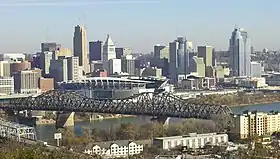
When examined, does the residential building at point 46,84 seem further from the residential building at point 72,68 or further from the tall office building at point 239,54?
the tall office building at point 239,54

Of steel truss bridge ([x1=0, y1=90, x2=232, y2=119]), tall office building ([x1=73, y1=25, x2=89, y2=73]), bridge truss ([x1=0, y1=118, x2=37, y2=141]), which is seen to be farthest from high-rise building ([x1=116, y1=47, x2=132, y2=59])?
bridge truss ([x1=0, y1=118, x2=37, y2=141])

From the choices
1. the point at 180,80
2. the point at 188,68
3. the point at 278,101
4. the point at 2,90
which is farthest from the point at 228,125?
the point at 188,68

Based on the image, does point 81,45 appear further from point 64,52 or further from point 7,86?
point 7,86

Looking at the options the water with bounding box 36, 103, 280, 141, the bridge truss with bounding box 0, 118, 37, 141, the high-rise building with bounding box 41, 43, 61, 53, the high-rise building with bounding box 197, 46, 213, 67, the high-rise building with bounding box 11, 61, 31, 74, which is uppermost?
the high-rise building with bounding box 41, 43, 61, 53

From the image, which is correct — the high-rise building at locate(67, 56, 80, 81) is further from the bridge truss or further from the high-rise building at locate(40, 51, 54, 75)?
the bridge truss

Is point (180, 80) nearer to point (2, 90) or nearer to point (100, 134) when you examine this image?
point (2, 90)

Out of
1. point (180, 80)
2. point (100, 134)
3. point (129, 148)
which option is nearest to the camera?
point (129, 148)

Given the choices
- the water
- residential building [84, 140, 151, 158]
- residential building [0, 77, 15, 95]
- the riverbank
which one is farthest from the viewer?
residential building [0, 77, 15, 95]
